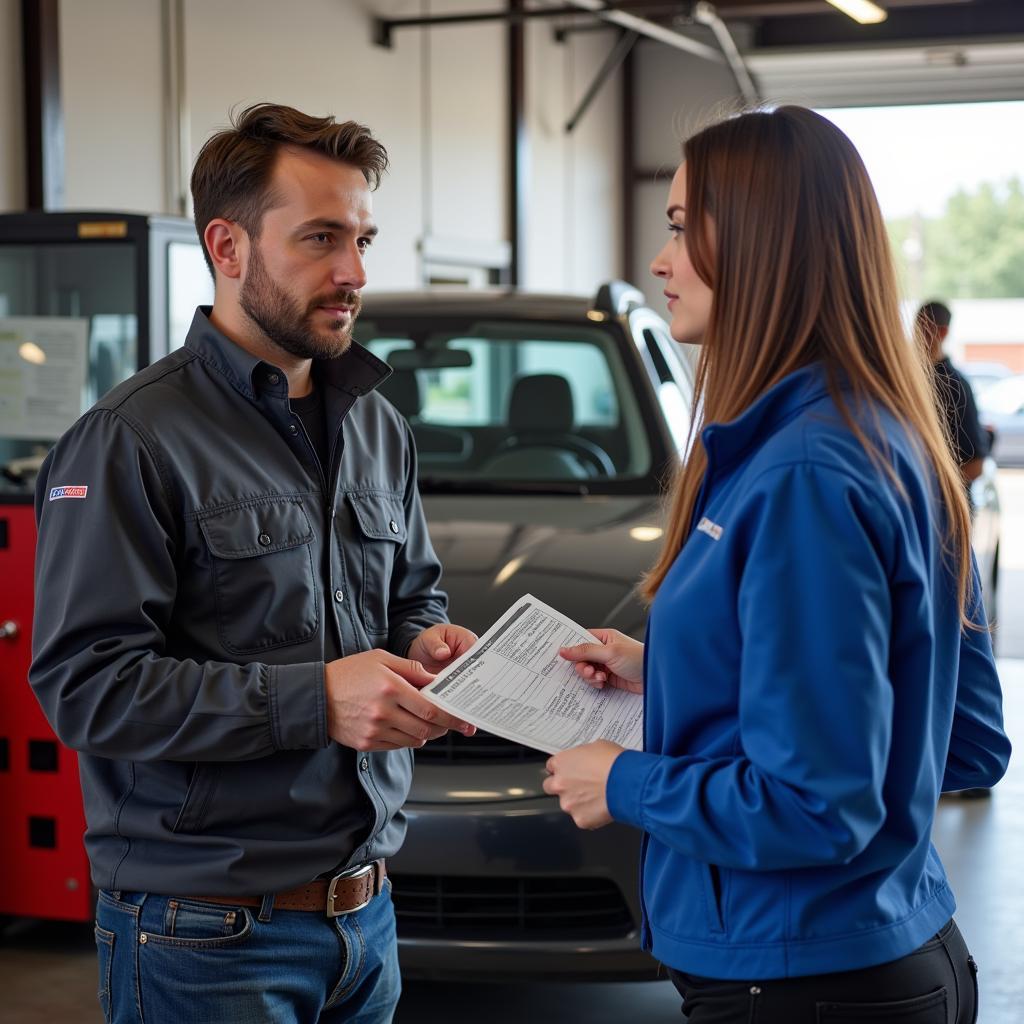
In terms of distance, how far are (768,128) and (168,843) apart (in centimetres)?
98

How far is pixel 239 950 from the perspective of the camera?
1.58 metres

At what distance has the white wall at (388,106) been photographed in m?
6.16

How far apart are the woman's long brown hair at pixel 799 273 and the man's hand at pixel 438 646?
1.90ft

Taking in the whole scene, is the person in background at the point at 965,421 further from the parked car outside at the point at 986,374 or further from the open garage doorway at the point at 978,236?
the parked car outside at the point at 986,374

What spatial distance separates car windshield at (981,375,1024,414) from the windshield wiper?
1555 cm

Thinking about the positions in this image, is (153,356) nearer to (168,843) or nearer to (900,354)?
(168,843)

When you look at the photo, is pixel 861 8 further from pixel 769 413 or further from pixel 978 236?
pixel 978 236

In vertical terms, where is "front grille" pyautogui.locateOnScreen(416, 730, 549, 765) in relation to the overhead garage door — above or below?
below

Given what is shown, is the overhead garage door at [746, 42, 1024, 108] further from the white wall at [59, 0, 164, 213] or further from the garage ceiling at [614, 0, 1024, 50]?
the white wall at [59, 0, 164, 213]

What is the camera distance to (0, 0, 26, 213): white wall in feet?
18.2

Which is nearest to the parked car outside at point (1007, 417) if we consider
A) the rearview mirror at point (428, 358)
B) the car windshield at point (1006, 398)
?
the car windshield at point (1006, 398)

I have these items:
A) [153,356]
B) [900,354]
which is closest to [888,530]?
[900,354]

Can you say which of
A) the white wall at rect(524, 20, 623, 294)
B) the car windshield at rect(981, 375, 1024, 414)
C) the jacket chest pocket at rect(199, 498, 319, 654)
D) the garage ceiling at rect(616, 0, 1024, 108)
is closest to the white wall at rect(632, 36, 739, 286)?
the white wall at rect(524, 20, 623, 294)

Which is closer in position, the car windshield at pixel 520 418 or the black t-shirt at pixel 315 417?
the black t-shirt at pixel 315 417
